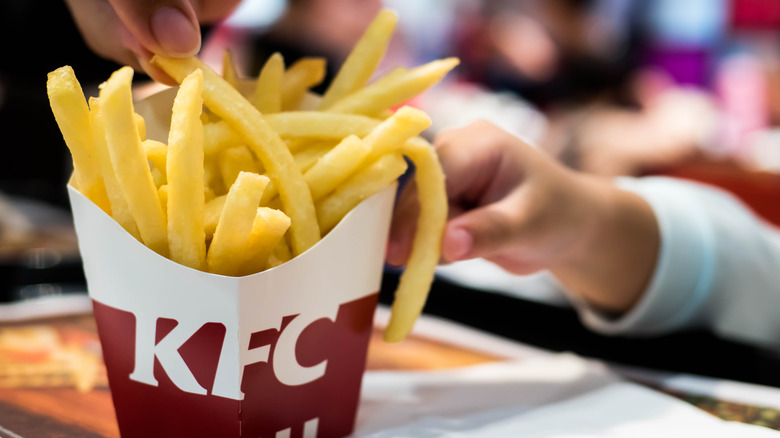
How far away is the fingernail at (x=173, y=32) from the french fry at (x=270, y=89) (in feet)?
0.34

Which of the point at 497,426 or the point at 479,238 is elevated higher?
the point at 479,238

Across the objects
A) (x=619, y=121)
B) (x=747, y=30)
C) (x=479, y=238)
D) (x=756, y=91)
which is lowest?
(x=479, y=238)

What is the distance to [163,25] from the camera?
2.50 feet

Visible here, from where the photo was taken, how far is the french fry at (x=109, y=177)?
0.70 m

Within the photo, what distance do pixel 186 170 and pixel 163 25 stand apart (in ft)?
0.63

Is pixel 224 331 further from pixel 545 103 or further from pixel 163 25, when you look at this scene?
pixel 545 103

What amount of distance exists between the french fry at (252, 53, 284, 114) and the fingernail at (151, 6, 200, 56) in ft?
0.34

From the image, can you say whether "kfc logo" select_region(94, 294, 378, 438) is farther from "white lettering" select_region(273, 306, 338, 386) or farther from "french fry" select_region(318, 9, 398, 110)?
"french fry" select_region(318, 9, 398, 110)

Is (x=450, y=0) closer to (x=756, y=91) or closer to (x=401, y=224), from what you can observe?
(x=756, y=91)

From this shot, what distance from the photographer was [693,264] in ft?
4.66

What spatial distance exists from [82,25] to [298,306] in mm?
542

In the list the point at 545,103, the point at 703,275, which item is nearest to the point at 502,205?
the point at 703,275

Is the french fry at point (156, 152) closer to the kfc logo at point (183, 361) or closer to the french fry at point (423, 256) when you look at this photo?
the kfc logo at point (183, 361)

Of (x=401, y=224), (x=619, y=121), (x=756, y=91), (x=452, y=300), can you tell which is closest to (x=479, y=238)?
(x=401, y=224)
